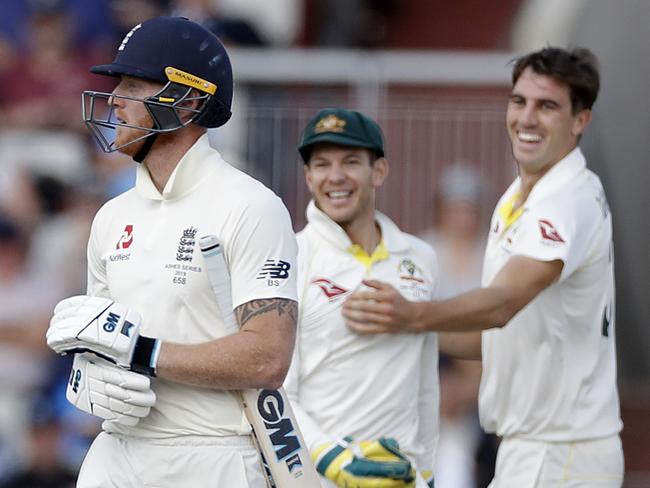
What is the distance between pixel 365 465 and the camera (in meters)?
5.44

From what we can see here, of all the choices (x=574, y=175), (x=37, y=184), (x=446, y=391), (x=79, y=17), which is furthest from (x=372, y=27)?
(x=574, y=175)

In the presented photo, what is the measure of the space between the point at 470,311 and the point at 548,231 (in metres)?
0.44

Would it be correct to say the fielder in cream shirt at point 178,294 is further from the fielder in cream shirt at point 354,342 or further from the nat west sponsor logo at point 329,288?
Answer: the nat west sponsor logo at point 329,288

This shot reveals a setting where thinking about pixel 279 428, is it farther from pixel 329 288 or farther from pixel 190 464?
pixel 329 288

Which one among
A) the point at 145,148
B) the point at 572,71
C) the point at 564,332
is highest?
the point at 572,71

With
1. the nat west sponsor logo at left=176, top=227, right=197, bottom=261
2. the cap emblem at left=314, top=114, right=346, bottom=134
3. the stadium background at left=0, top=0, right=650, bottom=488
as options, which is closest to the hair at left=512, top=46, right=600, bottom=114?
the cap emblem at left=314, top=114, right=346, bottom=134

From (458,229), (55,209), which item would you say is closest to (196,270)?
(458,229)

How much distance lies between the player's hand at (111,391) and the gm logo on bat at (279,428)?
0.34 meters

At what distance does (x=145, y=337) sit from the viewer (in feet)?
14.0

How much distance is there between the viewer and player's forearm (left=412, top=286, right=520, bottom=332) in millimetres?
5641

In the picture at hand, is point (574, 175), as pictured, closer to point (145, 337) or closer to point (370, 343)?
point (370, 343)

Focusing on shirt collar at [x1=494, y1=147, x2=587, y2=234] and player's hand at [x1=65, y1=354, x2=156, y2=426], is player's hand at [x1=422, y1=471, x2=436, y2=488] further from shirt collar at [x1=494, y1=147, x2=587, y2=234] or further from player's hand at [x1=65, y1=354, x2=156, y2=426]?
player's hand at [x1=65, y1=354, x2=156, y2=426]

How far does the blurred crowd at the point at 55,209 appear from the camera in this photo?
9039mm

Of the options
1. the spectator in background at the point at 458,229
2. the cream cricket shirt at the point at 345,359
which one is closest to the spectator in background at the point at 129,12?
the spectator in background at the point at 458,229
